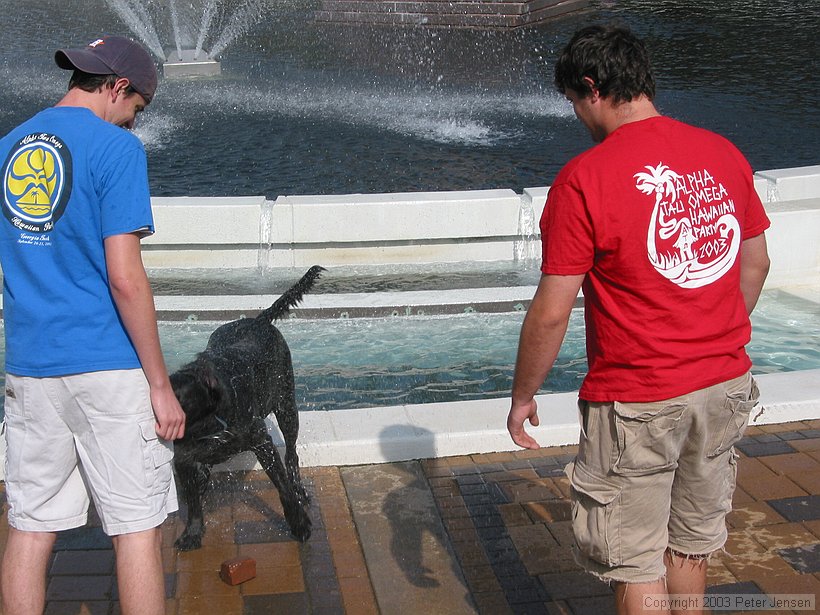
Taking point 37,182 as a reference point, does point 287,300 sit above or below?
below

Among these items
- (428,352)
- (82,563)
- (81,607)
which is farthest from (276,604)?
(428,352)

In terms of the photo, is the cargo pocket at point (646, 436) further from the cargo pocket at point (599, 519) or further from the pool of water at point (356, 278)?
the pool of water at point (356, 278)

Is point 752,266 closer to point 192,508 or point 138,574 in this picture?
point 138,574

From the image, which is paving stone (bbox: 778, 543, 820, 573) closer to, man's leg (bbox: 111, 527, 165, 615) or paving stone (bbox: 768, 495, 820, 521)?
paving stone (bbox: 768, 495, 820, 521)

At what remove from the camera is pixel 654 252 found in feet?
7.91

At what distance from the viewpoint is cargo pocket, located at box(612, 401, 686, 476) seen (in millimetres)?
2496

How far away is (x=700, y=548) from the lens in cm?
273

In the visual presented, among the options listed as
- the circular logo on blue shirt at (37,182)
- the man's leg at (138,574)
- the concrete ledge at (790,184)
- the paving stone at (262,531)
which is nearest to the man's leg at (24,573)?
the man's leg at (138,574)

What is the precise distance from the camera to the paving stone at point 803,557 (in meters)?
3.43

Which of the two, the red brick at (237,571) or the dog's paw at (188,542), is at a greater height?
the red brick at (237,571)

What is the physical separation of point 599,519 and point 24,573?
5.43 ft

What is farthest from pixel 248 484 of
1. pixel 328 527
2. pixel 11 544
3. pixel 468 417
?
pixel 11 544

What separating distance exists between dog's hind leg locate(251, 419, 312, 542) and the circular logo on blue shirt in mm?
1290

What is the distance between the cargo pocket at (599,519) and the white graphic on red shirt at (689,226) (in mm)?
591
